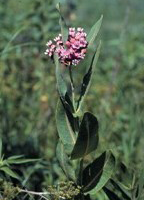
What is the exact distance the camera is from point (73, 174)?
2.73 m

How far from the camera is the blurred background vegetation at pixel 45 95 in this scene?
399 centimetres

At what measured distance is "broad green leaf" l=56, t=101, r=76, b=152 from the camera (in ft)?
8.45

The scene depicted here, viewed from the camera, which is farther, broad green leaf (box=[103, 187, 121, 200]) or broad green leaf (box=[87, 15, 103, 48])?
broad green leaf (box=[103, 187, 121, 200])

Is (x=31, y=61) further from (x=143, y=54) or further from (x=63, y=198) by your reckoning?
(x=63, y=198)

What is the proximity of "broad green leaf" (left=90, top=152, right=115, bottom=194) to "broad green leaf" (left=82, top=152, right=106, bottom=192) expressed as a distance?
14mm

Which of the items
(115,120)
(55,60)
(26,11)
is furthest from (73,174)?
(26,11)

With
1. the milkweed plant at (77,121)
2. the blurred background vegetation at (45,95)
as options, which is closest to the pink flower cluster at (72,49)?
the milkweed plant at (77,121)

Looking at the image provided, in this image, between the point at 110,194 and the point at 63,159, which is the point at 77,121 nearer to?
the point at 63,159

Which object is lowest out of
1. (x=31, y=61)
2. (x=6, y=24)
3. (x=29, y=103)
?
(x=29, y=103)

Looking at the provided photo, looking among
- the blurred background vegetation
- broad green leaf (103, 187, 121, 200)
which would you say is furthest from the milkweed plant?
the blurred background vegetation

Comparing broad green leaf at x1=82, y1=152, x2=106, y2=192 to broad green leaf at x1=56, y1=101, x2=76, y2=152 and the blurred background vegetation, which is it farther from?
the blurred background vegetation

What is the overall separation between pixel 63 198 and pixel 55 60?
0.59 meters

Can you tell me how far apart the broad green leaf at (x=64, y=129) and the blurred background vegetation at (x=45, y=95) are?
2.81 feet

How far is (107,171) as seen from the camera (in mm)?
2643
